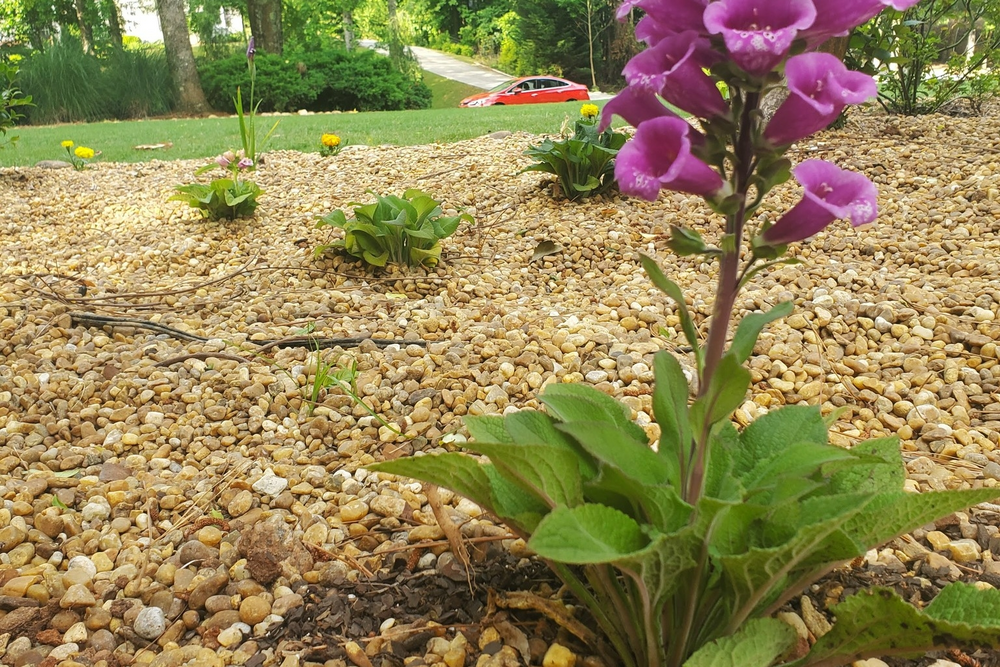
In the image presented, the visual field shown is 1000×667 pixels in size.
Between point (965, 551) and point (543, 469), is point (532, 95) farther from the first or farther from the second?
point (543, 469)

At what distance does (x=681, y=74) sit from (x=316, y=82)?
18.1m

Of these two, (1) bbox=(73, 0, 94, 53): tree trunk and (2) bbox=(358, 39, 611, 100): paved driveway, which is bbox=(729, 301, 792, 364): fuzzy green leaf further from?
(1) bbox=(73, 0, 94, 53): tree trunk

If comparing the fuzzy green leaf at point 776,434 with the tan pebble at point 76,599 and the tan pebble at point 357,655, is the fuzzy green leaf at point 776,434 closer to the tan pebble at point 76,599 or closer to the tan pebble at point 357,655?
the tan pebble at point 357,655

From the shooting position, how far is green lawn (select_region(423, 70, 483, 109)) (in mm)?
22875

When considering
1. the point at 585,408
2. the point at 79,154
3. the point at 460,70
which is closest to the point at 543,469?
the point at 585,408

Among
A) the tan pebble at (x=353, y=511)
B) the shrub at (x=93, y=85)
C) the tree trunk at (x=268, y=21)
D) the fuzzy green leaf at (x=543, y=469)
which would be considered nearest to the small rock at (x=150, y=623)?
the tan pebble at (x=353, y=511)

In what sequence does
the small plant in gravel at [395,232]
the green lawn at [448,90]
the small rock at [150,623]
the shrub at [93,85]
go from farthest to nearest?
1. the green lawn at [448,90]
2. the shrub at [93,85]
3. the small plant in gravel at [395,232]
4. the small rock at [150,623]

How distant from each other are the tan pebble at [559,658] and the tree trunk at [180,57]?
16.4m

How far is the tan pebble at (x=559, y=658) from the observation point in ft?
4.30

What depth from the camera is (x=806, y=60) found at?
37.2 inches

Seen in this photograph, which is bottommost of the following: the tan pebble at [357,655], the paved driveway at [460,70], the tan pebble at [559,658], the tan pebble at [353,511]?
the tan pebble at [559,658]

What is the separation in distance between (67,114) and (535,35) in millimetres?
16939

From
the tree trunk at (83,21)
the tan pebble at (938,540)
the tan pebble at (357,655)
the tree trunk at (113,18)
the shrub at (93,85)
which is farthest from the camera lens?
the tree trunk at (113,18)

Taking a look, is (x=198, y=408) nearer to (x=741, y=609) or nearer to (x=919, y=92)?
(x=741, y=609)
